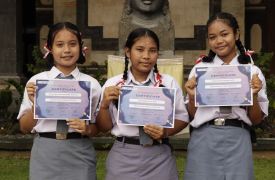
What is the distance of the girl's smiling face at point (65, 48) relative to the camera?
2377 millimetres

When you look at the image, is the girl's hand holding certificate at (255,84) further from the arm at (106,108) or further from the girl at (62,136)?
the girl at (62,136)

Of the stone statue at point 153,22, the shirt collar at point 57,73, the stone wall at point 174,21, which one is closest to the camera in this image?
the shirt collar at point 57,73

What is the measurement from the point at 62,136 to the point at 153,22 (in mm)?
3370

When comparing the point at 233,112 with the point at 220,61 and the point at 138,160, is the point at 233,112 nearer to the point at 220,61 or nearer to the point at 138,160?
the point at 220,61

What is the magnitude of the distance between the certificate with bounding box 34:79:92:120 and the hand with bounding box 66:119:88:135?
35mm

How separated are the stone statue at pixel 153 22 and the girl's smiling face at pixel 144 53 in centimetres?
282

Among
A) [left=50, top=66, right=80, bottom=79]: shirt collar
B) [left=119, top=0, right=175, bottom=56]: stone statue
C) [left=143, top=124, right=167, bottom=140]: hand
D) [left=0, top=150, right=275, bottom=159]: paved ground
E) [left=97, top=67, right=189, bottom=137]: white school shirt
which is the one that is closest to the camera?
[left=143, top=124, right=167, bottom=140]: hand

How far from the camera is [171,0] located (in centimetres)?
855

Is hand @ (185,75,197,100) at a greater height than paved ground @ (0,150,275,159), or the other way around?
hand @ (185,75,197,100)

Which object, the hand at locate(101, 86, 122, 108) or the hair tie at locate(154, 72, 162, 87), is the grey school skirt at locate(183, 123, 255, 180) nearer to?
the hair tie at locate(154, 72, 162, 87)

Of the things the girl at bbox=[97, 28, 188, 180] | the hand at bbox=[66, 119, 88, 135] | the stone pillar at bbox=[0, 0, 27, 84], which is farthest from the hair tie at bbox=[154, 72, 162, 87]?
the stone pillar at bbox=[0, 0, 27, 84]

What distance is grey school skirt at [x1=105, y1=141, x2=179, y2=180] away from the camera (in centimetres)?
225

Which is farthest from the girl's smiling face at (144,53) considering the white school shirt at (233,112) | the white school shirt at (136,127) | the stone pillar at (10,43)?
the stone pillar at (10,43)

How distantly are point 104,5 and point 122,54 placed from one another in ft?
12.8
